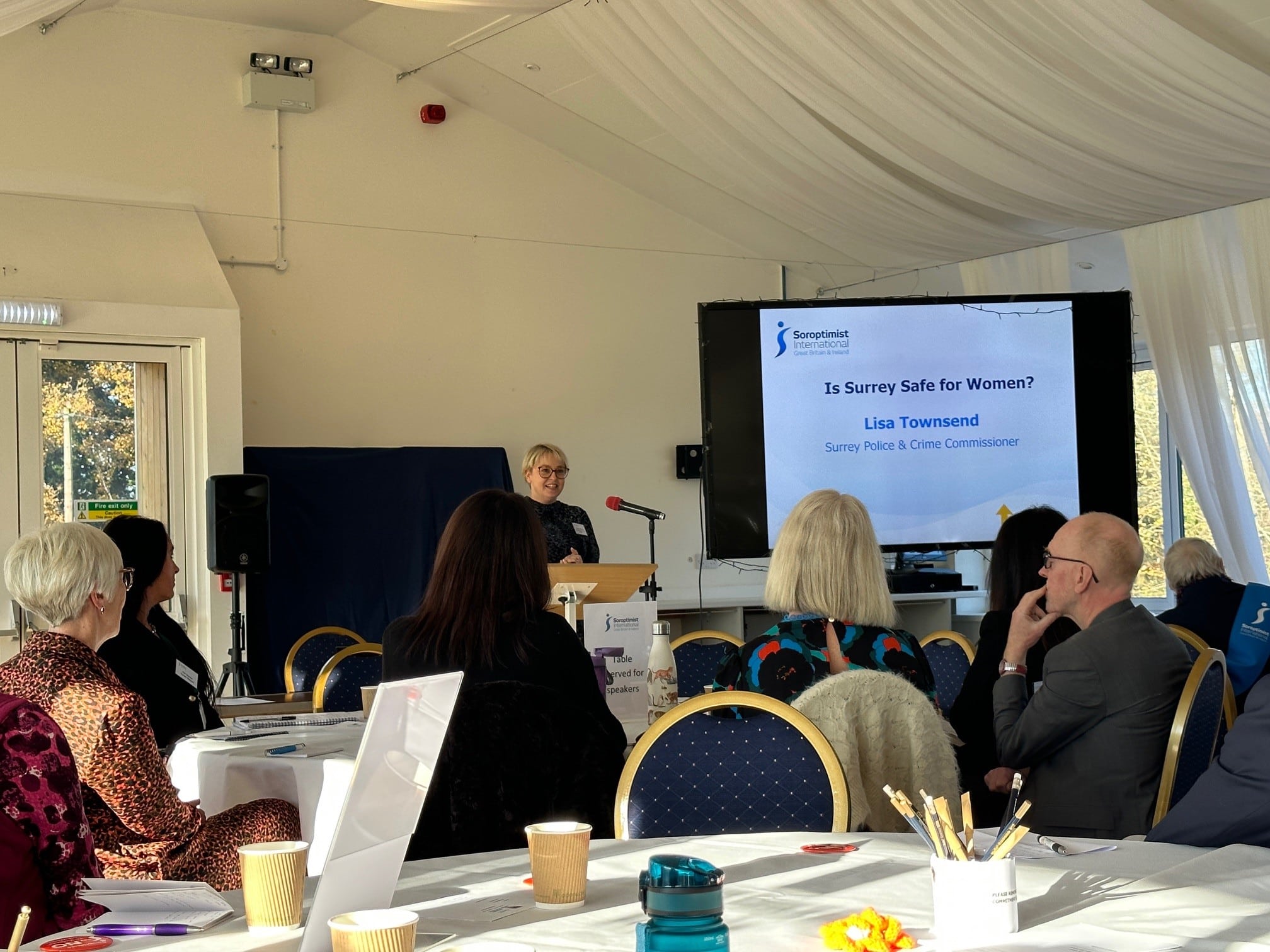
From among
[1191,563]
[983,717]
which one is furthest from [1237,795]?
[1191,563]

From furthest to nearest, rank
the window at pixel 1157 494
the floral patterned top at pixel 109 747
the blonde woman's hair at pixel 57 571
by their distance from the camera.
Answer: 1. the window at pixel 1157 494
2. the blonde woman's hair at pixel 57 571
3. the floral patterned top at pixel 109 747

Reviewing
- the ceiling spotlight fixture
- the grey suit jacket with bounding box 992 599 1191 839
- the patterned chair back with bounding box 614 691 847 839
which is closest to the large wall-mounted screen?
the ceiling spotlight fixture

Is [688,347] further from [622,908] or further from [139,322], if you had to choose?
[622,908]

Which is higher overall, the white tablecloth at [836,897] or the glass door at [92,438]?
the glass door at [92,438]

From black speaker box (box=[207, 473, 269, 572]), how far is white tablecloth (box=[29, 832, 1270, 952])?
16.9 feet

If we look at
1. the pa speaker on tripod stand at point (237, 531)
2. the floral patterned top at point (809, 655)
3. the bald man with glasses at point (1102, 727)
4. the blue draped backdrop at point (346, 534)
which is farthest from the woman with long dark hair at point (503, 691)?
the blue draped backdrop at point (346, 534)

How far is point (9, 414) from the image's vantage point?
666 cm

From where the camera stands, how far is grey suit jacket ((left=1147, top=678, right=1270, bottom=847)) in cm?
183

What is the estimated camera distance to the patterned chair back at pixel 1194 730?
2750 mm

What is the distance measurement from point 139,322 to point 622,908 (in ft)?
19.7

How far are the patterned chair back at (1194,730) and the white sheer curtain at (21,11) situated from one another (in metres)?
4.49

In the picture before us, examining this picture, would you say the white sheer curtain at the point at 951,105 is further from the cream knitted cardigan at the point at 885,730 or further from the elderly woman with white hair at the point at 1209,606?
the cream knitted cardigan at the point at 885,730

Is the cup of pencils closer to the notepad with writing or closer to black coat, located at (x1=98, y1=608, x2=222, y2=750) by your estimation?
the notepad with writing

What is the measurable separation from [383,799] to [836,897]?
575 millimetres
